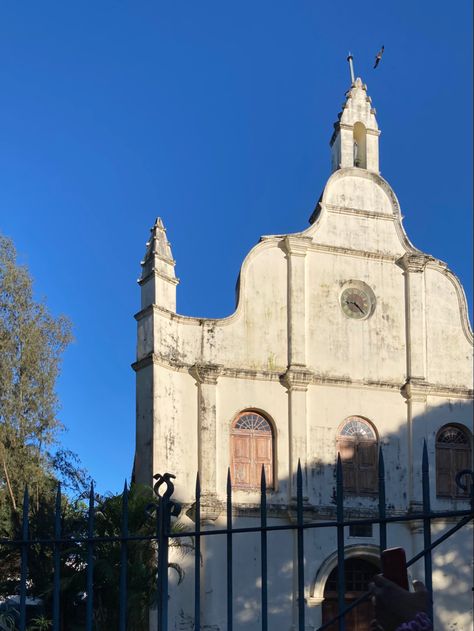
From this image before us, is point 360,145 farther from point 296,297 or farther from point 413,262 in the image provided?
point 296,297

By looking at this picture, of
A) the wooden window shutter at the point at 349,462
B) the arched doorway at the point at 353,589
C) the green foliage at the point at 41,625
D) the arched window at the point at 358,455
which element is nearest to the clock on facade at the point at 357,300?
the arched window at the point at 358,455

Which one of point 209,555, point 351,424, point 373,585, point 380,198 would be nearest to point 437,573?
point 351,424

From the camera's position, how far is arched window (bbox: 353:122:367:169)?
21672mm

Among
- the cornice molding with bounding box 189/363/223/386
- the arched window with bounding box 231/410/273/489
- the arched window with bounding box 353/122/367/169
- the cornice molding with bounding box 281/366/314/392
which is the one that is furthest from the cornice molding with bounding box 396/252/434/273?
the cornice molding with bounding box 189/363/223/386

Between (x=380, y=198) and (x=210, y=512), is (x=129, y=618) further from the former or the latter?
(x=380, y=198)

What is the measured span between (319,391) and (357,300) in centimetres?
229

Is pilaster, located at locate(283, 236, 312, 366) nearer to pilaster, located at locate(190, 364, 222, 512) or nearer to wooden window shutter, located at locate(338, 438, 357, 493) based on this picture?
pilaster, located at locate(190, 364, 222, 512)

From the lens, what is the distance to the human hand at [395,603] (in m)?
4.27

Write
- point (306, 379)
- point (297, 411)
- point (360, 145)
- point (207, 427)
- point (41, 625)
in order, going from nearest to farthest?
point (41, 625), point (207, 427), point (297, 411), point (306, 379), point (360, 145)

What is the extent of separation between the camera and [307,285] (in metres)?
19.9

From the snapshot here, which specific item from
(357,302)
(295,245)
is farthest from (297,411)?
(295,245)

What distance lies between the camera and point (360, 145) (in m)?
21.9

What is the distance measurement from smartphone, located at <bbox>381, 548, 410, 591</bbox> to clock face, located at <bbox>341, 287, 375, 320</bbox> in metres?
15.9

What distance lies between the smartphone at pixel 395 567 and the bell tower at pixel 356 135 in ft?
57.0
